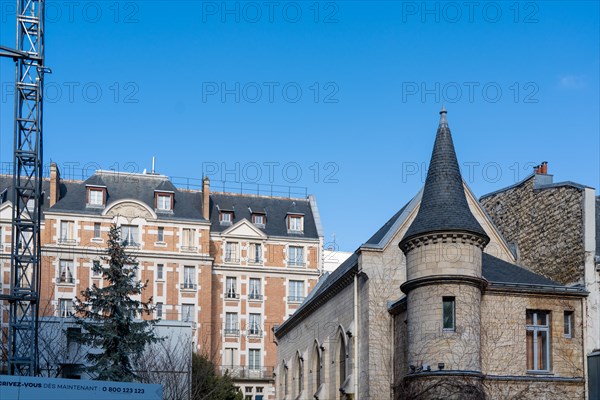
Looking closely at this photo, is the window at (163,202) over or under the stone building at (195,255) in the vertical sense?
over

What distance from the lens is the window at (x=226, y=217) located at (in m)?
75.2

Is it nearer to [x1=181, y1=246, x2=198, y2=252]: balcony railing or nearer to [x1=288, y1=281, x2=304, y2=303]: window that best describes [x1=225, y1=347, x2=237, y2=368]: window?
[x1=288, y1=281, x2=304, y2=303]: window

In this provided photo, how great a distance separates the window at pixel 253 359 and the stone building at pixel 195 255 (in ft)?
0.25

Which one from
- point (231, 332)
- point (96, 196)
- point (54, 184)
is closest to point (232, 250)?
point (231, 332)

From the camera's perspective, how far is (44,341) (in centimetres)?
4344

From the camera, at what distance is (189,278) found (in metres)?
70.7

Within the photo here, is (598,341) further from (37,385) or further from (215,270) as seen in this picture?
(215,270)

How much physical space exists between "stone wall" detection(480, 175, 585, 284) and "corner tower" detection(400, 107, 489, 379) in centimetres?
424

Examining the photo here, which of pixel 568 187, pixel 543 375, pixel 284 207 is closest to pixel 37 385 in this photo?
pixel 543 375

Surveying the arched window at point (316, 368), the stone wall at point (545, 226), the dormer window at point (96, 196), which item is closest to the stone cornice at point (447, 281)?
the stone wall at point (545, 226)

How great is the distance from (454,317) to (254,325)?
4338 cm

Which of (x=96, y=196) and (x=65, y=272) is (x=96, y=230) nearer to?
(x=96, y=196)

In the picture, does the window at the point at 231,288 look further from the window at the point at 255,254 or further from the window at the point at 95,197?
the window at the point at 95,197

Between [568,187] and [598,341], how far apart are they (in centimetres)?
556
